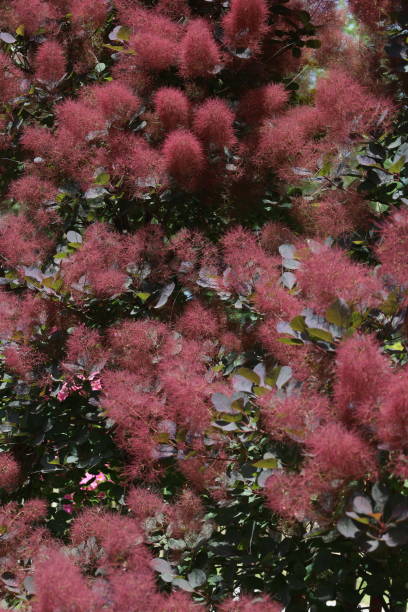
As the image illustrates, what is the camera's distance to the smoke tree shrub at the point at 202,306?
65.9 inches

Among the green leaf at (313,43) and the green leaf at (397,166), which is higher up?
the green leaf at (397,166)

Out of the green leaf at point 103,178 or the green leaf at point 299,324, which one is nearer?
the green leaf at point 299,324

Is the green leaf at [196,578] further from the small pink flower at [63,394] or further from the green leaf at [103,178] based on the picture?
the green leaf at [103,178]

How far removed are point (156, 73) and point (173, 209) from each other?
48 cm

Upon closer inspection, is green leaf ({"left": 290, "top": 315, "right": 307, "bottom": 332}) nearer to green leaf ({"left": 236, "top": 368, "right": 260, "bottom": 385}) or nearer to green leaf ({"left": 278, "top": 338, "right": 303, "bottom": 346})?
green leaf ({"left": 278, "top": 338, "right": 303, "bottom": 346})

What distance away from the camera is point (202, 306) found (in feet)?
7.54

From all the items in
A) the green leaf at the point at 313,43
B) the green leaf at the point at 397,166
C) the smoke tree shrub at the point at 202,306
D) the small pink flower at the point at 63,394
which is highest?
the green leaf at the point at 397,166

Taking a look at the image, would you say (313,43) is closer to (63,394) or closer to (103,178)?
(103,178)

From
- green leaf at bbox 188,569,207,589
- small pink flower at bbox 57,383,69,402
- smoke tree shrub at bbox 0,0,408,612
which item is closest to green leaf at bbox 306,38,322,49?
smoke tree shrub at bbox 0,0,408,612

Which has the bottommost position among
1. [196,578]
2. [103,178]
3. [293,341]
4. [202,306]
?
[196,578]

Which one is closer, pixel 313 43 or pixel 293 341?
pixel 293 341

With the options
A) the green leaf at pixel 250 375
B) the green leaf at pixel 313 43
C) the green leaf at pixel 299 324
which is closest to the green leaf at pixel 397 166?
the green leaf at pixel 299 324

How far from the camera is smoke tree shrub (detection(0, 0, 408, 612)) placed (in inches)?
65.9

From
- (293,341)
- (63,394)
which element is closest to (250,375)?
(293,341)
